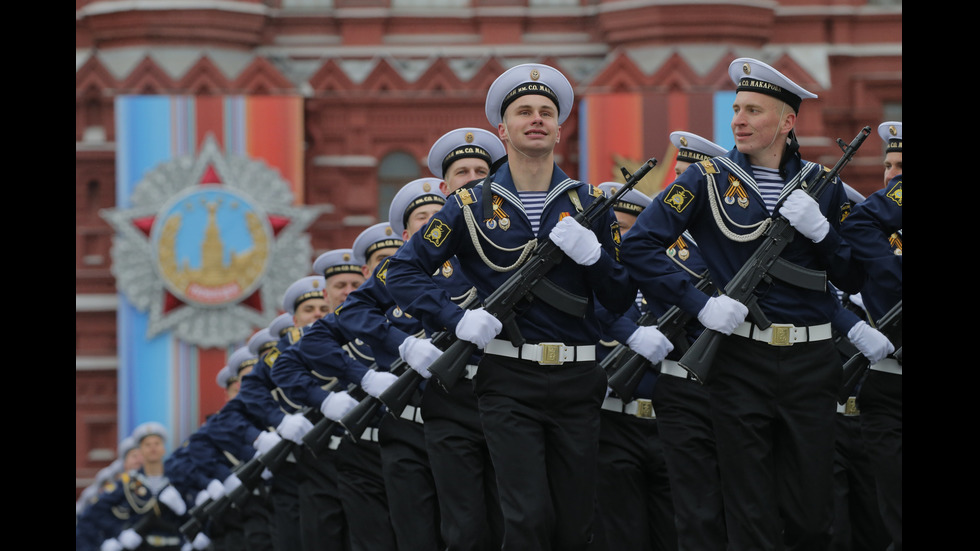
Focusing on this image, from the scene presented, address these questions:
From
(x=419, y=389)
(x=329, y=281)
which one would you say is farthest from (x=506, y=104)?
(x=329, y=281)

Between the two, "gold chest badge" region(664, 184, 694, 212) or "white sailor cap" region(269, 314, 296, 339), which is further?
"white sailor cap" region(269, 314, 296, 339)

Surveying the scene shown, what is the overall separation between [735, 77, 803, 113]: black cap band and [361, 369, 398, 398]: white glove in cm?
273

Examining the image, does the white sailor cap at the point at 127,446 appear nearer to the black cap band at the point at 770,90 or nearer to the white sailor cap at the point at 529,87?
the white sailor cap at the point at 529,87

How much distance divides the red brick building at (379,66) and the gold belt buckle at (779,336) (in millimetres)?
15464

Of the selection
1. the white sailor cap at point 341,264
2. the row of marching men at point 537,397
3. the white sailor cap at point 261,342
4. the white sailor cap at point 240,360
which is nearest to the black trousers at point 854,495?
the row of marching men at point 537,397

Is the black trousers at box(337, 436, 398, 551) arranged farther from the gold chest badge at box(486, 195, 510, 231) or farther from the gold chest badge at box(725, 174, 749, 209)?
the gold chest badge at box(725, 174, 749, 209)

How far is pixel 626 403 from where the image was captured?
823 centimetres

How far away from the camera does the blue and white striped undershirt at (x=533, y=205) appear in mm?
6891

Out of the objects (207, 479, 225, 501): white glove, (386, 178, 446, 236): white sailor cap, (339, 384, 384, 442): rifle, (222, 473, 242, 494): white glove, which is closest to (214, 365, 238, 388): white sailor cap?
(207, 479, 225, 501): white glove

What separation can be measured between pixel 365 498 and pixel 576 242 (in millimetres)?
3014

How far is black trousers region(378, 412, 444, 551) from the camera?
8.00 m

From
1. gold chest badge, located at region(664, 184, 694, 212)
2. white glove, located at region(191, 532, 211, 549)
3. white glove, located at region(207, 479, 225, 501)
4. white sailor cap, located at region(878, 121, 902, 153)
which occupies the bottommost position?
white glove, located at region(191, 532, 211, 549)

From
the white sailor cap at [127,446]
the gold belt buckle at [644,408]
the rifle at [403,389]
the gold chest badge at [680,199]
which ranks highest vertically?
the gold chest badge at [680,199]

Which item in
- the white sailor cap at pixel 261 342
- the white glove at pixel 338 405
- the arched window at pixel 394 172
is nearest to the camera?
the white glove at pixel 338 405
